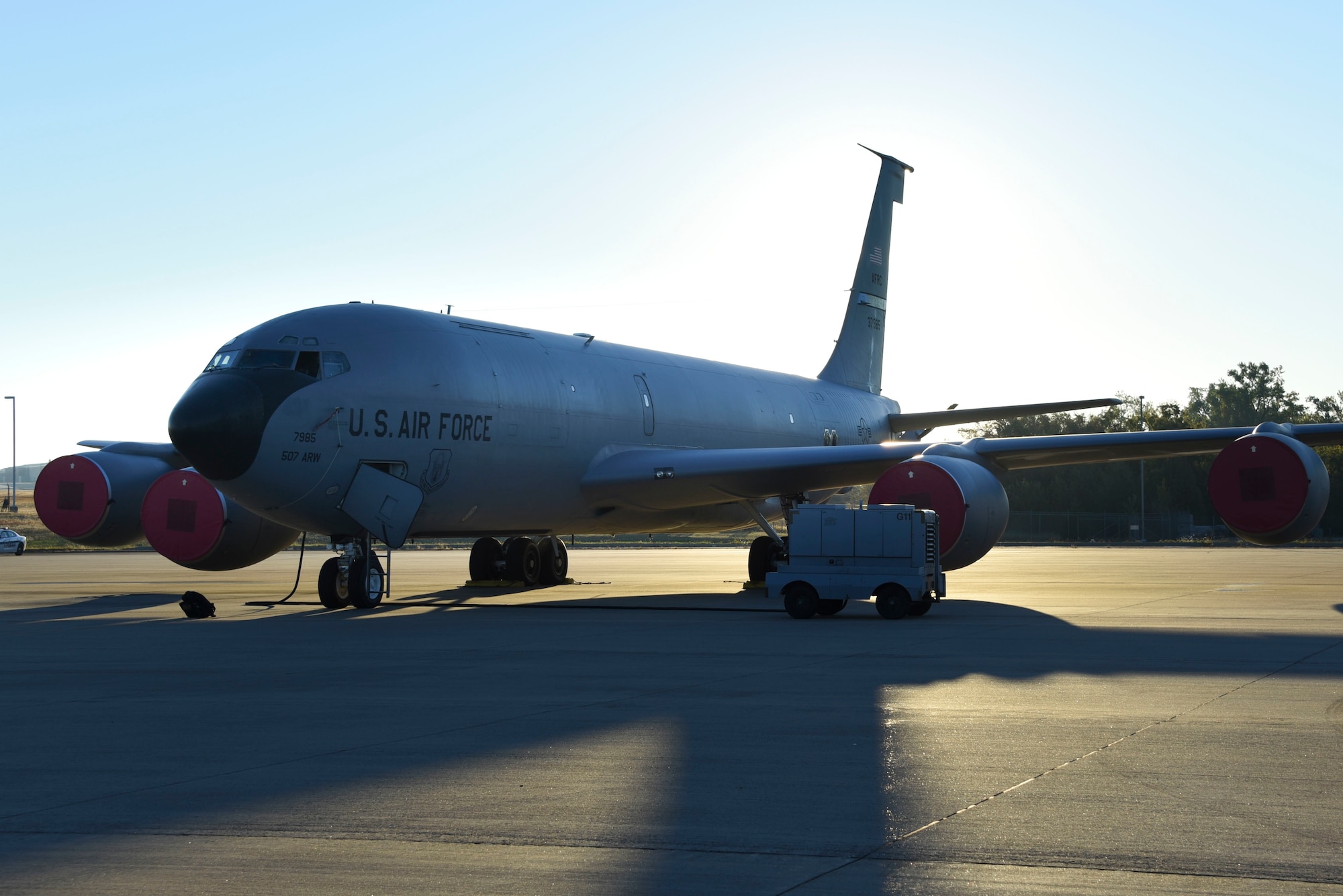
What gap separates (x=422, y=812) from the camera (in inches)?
239

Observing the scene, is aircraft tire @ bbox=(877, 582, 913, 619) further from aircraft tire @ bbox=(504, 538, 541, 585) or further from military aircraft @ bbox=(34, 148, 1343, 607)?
aircraft tire @ bbox=(504, 538, 541, 585)

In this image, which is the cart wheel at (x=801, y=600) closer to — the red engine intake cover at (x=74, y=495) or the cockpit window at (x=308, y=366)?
the cockpit window at (x=308, y=366)

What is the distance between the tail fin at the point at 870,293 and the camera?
112 feet

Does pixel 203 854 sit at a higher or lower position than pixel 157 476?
lower

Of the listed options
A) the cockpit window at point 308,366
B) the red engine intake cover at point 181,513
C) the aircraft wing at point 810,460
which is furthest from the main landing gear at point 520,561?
the cockpit window at point 308,366

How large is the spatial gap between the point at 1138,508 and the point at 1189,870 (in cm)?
8712

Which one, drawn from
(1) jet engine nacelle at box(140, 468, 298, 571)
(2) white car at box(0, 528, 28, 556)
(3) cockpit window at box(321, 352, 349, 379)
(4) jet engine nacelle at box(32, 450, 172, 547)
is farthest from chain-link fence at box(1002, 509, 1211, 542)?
(3) cockpit window at box(321, 352, 349, 379)

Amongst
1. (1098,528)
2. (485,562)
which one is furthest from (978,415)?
(1098,528)

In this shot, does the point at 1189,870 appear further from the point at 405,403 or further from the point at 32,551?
the point at 32,551

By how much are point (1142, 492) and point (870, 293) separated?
51831mm

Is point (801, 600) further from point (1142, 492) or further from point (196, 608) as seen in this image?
point (1142, 492)

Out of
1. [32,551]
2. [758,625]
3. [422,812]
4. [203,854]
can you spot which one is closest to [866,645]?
[758,625]

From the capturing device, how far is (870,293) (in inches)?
1372

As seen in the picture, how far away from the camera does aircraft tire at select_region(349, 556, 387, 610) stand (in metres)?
19.5
